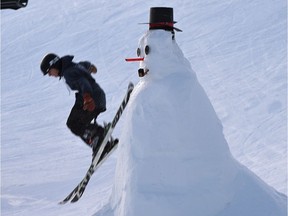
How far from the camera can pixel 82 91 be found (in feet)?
24.5

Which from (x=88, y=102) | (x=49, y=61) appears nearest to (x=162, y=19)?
(x=88, y=102)

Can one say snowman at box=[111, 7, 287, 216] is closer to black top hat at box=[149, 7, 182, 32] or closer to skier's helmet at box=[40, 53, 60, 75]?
black top hat at box=[149, 7, 182, 32]

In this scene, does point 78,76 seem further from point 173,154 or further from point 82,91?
point 173,154

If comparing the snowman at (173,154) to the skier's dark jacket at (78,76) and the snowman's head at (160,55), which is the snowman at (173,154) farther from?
the skier's dark jacket at (78,76)

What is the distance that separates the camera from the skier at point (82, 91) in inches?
295

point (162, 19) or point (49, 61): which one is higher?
point (162, 19)

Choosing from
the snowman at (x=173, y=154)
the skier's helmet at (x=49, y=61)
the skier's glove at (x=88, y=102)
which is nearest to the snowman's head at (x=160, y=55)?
the snowman at (x=173, y=154)

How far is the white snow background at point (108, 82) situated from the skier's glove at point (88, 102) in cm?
149

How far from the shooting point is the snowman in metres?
5.64

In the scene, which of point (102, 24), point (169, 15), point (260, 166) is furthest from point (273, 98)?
point (102, 24)

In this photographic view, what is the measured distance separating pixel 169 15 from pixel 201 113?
1.04 metres

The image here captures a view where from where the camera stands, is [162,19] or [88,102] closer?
[162,19]

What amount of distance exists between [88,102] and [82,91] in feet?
0.64

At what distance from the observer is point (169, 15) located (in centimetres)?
618
